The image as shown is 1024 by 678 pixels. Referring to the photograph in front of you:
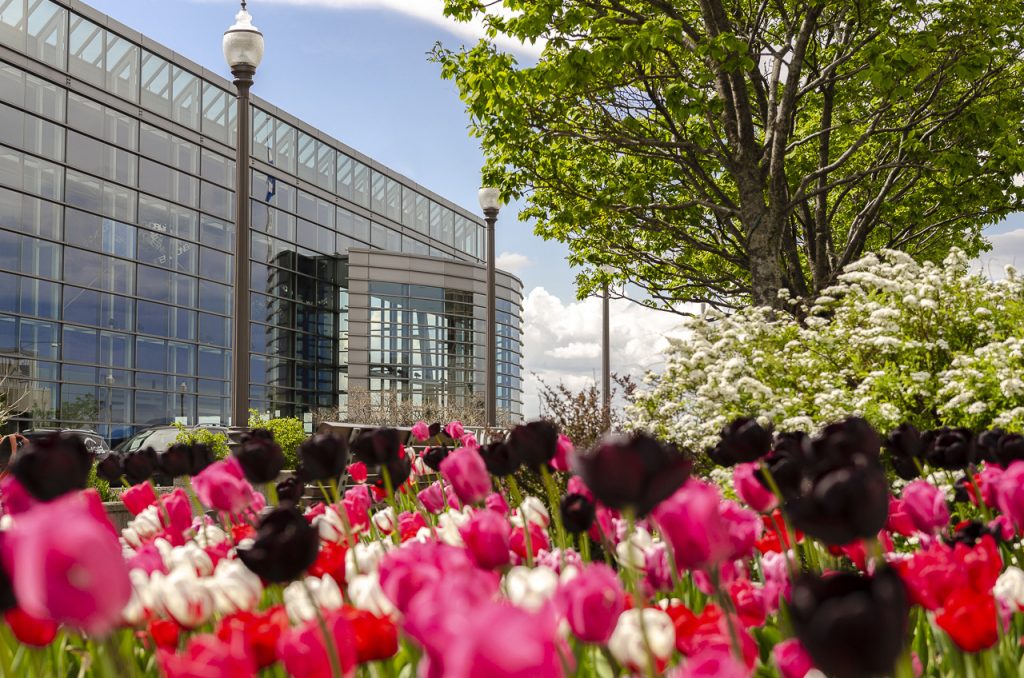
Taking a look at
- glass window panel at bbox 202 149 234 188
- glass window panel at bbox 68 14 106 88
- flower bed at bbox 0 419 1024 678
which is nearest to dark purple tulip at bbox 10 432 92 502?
flower bed at bbox 0 419 1024 678

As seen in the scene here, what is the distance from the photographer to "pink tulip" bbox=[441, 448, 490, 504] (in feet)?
7.53

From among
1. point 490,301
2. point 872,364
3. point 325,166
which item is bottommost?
point 872,364

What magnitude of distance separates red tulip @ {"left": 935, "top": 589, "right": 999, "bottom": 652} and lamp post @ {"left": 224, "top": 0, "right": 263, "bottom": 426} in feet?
28.9

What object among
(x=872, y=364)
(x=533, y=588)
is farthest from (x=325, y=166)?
(x=533, y=588)

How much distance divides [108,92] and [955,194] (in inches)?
909

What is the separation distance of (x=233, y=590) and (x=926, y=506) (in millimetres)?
1553

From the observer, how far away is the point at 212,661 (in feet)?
3.62

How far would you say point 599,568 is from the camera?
122 cm

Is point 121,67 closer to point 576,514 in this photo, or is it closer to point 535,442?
point 535,442

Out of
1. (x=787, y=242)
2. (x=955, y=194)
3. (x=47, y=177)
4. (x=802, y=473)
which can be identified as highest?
(x=47, y=177)

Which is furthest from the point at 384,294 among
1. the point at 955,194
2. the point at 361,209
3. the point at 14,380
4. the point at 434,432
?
the point at 434,432

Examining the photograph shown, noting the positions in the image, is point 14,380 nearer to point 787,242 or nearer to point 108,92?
point 108,92

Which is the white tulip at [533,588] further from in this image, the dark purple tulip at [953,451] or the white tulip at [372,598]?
the dark purple tulip at [953,451]

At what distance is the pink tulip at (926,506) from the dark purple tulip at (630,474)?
40.4 inches
